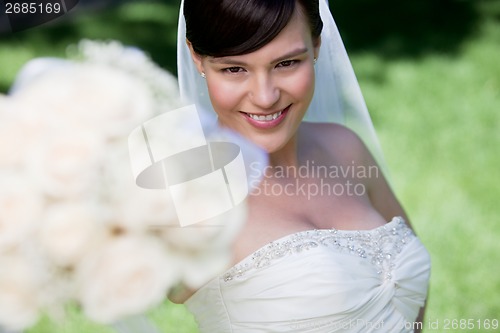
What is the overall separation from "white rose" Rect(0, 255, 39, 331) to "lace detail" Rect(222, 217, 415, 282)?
740mm

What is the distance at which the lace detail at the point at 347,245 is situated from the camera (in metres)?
1.68

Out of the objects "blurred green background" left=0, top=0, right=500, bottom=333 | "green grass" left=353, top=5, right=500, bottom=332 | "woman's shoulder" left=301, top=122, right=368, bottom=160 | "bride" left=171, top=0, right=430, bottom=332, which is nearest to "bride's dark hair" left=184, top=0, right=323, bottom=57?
"bride" left=171, top=0, right=430, bottom=332

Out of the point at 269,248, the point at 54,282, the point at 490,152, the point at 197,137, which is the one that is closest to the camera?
the point at 54,282

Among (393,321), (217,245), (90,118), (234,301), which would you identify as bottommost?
(393,321)

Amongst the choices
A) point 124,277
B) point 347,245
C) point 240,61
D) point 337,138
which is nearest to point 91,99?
point 124,277

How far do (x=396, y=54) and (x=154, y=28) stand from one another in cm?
149

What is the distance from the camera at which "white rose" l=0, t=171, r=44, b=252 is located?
2.91ft

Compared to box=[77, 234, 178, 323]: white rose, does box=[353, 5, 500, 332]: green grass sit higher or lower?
lower

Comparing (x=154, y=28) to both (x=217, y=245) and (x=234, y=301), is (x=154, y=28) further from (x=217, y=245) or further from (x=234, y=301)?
(x=217, y=245)

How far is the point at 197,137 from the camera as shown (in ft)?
3.92

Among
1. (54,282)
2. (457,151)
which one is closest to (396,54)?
(457,151)

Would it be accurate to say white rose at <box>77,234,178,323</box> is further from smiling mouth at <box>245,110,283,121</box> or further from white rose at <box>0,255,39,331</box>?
smiling mouth at <box>245,110,283,121</box>

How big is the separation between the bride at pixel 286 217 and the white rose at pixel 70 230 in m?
0.61

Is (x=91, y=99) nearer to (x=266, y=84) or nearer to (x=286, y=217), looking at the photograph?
(x=266, y=84)
